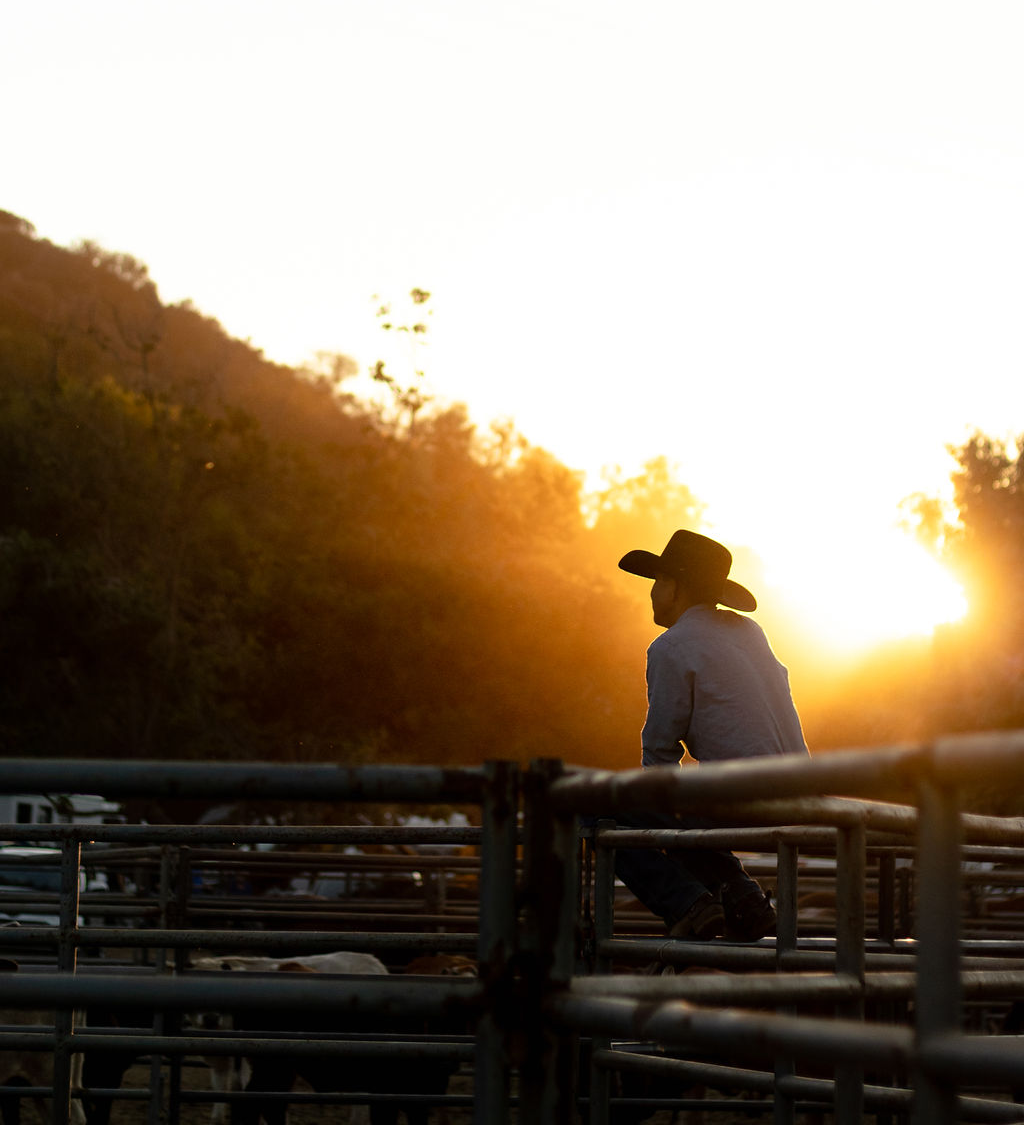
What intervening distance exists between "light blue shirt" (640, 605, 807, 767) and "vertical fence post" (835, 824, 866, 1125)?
5.89ft

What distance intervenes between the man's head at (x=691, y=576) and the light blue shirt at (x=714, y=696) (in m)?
0.11

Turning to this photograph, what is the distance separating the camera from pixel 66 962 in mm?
5109

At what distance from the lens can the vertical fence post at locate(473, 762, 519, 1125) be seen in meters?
1.96

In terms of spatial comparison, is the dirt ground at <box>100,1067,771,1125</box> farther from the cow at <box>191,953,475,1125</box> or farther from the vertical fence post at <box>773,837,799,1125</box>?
the vertical fence post at <box>773,837,799,1125</box>

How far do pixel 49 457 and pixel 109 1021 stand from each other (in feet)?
98.2

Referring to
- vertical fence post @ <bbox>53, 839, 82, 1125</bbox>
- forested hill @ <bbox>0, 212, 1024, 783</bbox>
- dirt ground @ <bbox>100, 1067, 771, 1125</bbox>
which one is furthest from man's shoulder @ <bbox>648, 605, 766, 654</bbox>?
forested hill @ <bbox>0, 212, 1024, 783</bbox>

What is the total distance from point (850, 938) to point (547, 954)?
1146mm

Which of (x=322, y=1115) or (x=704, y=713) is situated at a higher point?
(x=704, y=713)

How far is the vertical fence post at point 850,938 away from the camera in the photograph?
2.85 meters

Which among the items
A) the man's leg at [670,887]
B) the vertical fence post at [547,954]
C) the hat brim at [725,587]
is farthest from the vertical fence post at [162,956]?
the vertical fence post at [547,954]

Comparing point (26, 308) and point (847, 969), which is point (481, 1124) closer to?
point (847, 969)

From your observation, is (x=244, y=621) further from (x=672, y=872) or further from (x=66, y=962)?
(x=672, y=872)

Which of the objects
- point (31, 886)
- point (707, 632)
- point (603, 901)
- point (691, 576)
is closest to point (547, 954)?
point (603, 901)

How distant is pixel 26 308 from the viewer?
13825 cm
